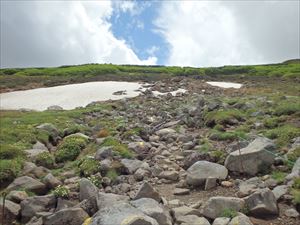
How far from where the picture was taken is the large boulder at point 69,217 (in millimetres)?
11547

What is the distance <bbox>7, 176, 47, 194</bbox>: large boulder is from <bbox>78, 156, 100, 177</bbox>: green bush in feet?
6.55

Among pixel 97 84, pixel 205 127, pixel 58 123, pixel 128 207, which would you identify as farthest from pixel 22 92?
pixel 128 207

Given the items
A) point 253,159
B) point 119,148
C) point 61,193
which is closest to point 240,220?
point 253,159

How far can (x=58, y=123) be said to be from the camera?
1162 inches

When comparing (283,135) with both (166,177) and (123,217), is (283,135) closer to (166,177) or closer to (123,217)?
(166,177)

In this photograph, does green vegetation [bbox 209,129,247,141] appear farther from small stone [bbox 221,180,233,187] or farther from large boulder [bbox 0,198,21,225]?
large boulder [bbox 0,198,21,225]

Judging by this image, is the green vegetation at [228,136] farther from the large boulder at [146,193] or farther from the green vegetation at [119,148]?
the large boulder at [146,193]

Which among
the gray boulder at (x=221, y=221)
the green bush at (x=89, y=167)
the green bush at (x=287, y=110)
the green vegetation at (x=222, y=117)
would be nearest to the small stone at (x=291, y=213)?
the gray boulder at (x=221, y=221)

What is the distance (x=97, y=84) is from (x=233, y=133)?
45068 millimetres

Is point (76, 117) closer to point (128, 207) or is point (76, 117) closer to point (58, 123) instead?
point (58, 123)

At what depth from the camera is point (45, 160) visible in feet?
62.8

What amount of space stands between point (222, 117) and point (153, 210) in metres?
15.7

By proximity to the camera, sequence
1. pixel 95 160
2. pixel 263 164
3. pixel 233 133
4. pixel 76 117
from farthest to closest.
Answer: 1. pixel 76 117
2. pixel 233 133
3. pixel 95 160
4. pixel 263 164

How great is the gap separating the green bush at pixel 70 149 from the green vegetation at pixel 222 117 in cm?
788
